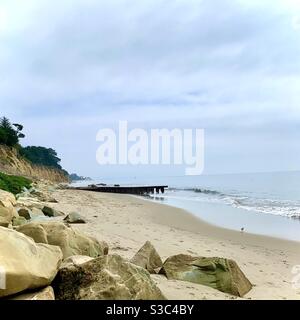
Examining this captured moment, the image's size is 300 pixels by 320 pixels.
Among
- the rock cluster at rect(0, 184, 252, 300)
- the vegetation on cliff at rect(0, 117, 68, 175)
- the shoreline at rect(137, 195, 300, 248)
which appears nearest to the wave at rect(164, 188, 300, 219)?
the shoreline at rect(137, 195, 300, 248)

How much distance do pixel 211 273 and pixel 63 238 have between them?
2575 mm

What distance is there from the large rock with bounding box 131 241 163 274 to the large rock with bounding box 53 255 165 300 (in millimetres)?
2070

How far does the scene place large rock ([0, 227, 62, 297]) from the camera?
13.7 feet

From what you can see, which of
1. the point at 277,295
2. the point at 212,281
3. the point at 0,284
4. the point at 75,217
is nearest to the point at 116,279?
the point at 0,284

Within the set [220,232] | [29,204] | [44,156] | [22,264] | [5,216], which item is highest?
[44,156]

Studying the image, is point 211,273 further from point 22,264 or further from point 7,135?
point 7,135

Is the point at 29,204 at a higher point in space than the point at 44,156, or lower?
lower

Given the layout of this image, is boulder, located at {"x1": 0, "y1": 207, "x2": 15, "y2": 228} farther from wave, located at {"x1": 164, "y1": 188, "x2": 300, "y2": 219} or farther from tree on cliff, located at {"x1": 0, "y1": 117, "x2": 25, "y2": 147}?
tree on cliff, located at {"x1": 0, "y1": 117, "x2": 25, "y2": 147}

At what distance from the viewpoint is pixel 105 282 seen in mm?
4691

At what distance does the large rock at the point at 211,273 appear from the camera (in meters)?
6.29

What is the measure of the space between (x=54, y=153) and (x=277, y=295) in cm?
14632

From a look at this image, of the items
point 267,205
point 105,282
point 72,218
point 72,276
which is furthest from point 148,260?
point 267,205

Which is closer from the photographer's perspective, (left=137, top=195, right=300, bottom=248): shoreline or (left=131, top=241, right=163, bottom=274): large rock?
(left=131, top=241, right=163, bottom=274): large rock
